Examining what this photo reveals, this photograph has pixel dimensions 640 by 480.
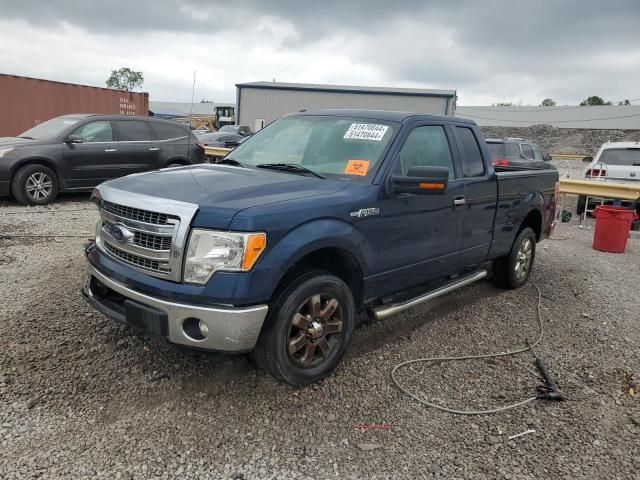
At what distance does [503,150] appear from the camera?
1293 centimetres

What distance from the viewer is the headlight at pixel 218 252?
2979 millimetres

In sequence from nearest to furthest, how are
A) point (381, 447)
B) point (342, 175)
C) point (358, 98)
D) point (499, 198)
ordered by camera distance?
point (381, 447), point (342, 175), point (499, 198), point (358, 98)

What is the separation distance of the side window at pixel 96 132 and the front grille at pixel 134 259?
679 cm

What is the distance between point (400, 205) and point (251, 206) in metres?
1.32

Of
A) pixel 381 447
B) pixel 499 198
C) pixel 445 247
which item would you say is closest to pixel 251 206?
pixel 381 447

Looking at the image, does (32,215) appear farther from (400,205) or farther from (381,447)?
(381,447)

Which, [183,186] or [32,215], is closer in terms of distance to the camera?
[183,186]

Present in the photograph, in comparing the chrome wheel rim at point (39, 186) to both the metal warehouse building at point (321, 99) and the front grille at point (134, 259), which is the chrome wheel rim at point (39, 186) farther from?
the metal warehouse building at point (321, 99)

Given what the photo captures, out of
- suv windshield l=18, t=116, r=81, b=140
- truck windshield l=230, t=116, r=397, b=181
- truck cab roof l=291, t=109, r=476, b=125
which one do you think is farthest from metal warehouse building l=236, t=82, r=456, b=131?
truck windshield l=230, t=116, r=397, b=181

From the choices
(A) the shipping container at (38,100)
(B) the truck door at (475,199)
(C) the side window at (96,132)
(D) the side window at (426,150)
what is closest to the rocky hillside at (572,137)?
(A) the shipping container at (38,100)

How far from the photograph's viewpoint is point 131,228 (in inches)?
130

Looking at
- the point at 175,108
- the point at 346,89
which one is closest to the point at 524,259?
the point at 346,89

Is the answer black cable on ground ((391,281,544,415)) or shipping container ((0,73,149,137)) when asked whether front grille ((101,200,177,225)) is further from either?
shipping container ((0,73,149,137))

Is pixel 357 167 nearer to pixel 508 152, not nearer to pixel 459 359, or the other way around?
pixel 459 359
